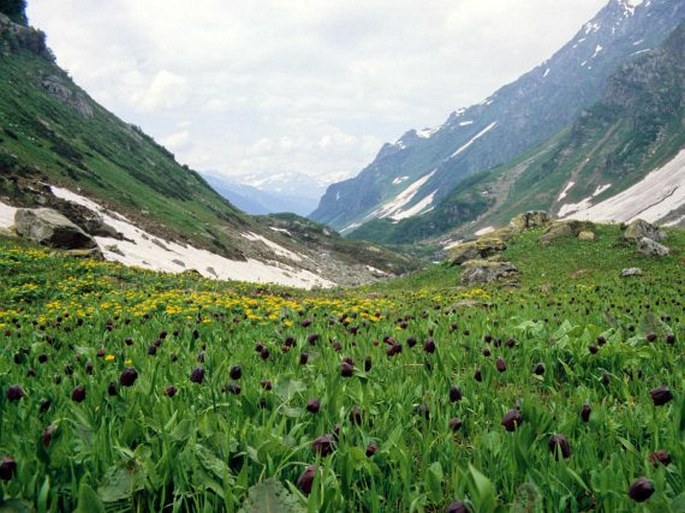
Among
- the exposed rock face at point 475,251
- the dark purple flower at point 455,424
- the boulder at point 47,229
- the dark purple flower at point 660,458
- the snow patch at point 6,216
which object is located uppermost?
the snow patch at point 6,216

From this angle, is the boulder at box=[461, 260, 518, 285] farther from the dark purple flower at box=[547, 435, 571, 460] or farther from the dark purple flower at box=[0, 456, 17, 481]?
the dark purple flower at box=[0, 456, 17, 481]

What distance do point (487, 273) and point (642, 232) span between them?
1055 centimetres

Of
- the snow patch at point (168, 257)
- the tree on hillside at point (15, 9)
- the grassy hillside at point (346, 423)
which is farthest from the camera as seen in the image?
the tree on hillside at point (15, 9)

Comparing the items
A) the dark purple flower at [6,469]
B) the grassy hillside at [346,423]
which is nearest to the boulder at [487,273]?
the grassy hillside at [346,423]

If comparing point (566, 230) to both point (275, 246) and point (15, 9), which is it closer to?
point (275, 246)

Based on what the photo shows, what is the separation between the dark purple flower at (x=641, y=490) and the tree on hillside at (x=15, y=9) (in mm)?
144054

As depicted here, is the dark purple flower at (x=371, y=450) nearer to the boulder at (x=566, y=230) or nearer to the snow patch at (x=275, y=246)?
the boulder at (x=566, y=230)

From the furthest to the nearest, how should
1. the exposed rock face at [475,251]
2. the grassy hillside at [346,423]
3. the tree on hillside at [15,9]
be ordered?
the tree on hillside at [15,9] → the exposed rock face at [475,251] → the grassy hillside at [346,423]

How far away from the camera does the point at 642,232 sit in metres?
29.4

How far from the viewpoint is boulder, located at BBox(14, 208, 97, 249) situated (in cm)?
2894

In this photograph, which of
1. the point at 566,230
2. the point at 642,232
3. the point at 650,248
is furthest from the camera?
the point at 566,230

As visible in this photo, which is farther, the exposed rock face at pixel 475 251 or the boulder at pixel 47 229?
the exposed rock face at pixel 475 251

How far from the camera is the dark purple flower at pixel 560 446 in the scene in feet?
8.55

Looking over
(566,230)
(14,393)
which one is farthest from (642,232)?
(14,393)
